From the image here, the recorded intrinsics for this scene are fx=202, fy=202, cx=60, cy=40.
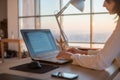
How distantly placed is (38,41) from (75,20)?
4.01 meters

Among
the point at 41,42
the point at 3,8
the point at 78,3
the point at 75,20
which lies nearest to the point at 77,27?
the point at 75,20

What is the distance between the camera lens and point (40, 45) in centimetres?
165

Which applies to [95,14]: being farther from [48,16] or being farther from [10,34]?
[10,34]

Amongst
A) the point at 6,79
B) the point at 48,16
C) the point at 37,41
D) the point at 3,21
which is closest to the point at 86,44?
the point at 48,16

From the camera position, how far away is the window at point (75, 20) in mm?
5203

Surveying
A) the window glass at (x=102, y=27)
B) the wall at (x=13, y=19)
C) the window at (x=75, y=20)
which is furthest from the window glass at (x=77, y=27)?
the wall at (x=13, y=19)

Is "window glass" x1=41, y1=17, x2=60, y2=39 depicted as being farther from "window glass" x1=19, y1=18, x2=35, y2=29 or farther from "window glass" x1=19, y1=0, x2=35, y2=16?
"window glass" x1=19, y1=0, x2=35, y2=16

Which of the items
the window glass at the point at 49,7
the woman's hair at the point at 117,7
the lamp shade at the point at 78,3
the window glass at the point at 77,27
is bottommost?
the window glass at the point at 77,27

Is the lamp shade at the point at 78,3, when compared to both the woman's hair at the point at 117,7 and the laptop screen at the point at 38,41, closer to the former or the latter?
the laptop screen at the point at 38,41

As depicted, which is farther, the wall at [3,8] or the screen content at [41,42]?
the wall at [3,8]

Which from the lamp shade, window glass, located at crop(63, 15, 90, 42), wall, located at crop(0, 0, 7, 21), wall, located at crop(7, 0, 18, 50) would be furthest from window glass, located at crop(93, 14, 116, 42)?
wall, located at crop(0, 0, 7, 21)

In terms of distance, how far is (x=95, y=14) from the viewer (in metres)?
5.26

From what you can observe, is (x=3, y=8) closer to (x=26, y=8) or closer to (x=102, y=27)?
(x=26, y=8)

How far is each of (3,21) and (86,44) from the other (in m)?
3.30
